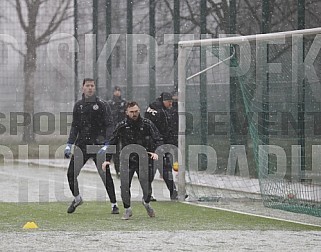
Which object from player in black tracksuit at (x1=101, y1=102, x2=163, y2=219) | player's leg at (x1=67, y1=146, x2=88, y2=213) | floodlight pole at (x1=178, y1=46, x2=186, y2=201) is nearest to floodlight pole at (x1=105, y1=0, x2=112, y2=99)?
floodlight pole at (x1=178, y1=46, x2=186, y2=201)

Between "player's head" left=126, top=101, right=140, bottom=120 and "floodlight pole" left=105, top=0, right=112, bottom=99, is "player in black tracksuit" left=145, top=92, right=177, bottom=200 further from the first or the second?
"floodlight pole" left=105, top=0, right=112, bottom=99

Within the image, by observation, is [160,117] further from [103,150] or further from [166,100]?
[103,150]

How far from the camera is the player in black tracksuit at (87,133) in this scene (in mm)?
13953

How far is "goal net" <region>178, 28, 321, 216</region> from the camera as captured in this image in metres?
15.8

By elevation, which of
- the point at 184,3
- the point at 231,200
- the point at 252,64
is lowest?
the point at 231,200

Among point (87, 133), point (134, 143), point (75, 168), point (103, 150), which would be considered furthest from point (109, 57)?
point (134, 143)

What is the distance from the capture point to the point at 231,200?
16344 mm

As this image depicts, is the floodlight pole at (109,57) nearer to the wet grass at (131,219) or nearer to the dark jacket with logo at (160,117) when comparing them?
the dark jacket with logo at (160,117)

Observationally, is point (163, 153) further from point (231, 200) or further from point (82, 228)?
point (82, 228)

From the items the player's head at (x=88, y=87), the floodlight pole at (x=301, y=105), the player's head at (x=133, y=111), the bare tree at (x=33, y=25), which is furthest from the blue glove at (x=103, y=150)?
the bare tree at (x=33, y=25)

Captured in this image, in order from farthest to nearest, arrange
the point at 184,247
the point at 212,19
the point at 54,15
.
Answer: the point at 54,15, the point at 212,19, the point at 184,247

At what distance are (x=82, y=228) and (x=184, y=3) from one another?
11.5 metres

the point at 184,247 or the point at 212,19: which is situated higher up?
the point at 212,19

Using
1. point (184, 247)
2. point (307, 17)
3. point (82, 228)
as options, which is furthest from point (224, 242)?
point (307, 17)
